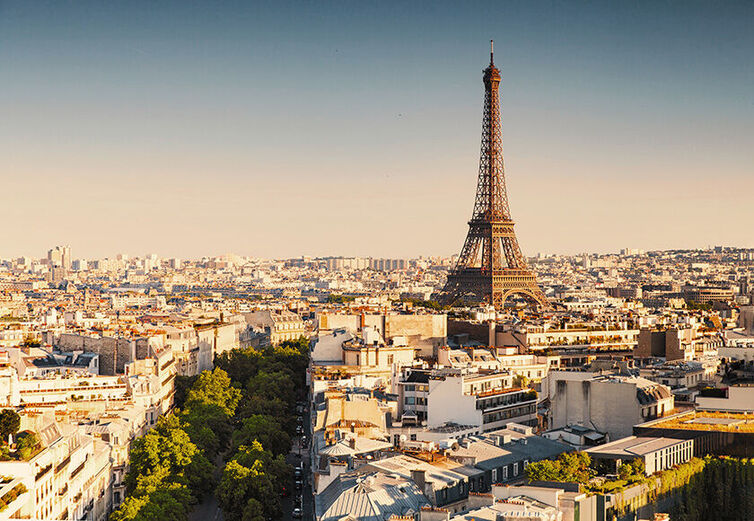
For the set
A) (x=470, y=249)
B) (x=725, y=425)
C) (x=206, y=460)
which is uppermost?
(x=470, y=249)

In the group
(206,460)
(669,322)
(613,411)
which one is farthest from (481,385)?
(669,322)

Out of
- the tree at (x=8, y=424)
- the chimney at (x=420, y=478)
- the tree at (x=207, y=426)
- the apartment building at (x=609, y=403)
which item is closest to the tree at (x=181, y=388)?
the tree at (x=207, y=426)

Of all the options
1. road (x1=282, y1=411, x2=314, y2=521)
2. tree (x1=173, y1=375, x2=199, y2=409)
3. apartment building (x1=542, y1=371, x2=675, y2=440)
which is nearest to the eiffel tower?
tree (x1=173, y1=375, x2=199, y2=409)

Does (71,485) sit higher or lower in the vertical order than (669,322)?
lower

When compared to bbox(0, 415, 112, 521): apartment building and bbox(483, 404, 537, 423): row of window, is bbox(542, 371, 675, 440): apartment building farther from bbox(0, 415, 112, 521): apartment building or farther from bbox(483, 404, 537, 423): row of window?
bbox(0, 415, 112, 521): apartment building

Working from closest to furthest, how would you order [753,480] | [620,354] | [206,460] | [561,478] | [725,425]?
[561,478], [753,480], [725,425], [206,460], [620,354]

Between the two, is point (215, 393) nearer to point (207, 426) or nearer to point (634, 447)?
point (207, 426)

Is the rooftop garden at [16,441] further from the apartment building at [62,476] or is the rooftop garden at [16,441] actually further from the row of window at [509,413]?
the row of window at [509,413]

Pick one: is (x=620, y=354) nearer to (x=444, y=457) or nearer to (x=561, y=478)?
(x=444, y=457)
